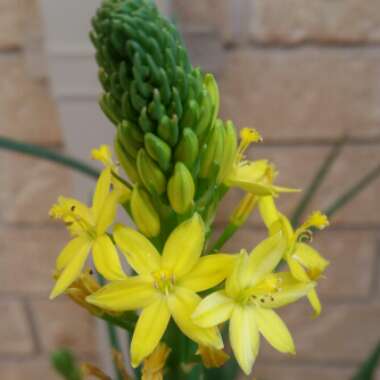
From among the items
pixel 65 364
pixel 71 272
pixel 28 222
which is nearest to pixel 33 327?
pixel 28 222

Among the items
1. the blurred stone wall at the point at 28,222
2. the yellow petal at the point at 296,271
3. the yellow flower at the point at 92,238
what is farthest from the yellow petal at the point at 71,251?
the blurred stone wall at the point at 28,222

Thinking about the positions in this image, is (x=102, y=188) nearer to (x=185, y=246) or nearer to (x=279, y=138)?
(x=185, y=246)

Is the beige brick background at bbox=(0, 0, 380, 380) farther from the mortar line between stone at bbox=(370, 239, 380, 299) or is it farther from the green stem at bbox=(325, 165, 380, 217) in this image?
the green stem at bbox=(325, 165, 380, 217)

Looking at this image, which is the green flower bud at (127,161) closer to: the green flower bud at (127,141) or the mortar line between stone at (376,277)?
the green flower bud at (127,141)

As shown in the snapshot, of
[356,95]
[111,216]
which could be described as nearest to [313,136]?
[356,95]

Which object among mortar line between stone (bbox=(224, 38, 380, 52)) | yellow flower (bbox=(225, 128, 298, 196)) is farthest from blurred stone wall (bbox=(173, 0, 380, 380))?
yellow flower (bbox=(225, 128, 298, 196))

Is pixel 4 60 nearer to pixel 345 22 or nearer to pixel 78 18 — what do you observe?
pixel 78 18
